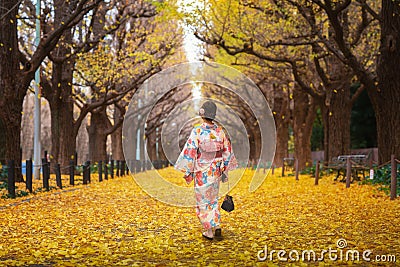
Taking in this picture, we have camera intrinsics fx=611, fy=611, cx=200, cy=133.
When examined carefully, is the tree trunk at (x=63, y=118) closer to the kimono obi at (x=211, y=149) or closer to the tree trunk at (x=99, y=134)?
the tree trunk at (x=99, y=134)

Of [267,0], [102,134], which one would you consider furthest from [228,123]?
[267,0]

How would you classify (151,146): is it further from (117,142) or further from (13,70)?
(13,70)

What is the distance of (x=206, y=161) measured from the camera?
9.23 m

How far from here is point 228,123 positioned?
5366 cm

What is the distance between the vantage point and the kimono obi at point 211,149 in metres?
9.20

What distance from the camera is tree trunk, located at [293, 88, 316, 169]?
32.8 m

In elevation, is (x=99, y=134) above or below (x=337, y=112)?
below

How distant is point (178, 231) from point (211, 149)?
62.3 inches

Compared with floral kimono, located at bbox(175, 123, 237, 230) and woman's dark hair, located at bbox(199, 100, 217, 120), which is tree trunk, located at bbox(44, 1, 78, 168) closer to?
floral kimono, located at bbox(175, 123, 237, 230)

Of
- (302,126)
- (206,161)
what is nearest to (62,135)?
(302,126)

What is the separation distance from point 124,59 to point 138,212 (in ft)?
62.9

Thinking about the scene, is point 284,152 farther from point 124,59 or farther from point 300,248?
point 300,248

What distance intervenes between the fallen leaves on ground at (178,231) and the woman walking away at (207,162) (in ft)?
1.54

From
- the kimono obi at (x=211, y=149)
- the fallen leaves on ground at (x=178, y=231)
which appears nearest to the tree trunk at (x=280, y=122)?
the fallen leaves on ground at (x=178, y=231)
